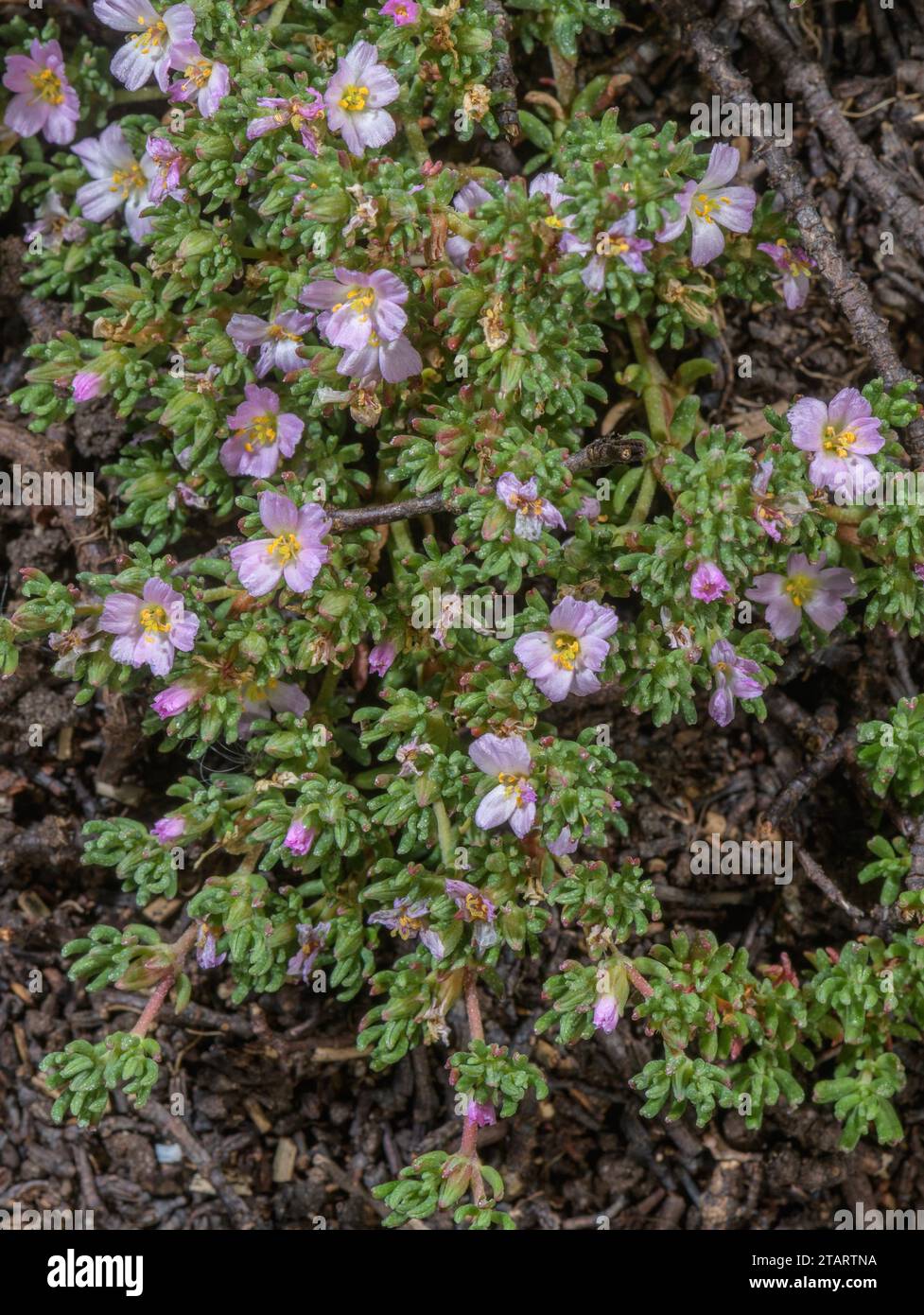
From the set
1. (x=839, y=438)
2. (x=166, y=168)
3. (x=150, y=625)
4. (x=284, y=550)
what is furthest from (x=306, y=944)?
(x=166, y=168)

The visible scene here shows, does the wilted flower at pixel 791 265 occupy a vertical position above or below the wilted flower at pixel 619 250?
above

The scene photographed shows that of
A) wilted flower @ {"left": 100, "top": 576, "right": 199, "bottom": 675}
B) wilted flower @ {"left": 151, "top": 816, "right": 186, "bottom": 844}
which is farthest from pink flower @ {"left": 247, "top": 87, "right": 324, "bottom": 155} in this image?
wilted flower @ {"left": 151, "top": 816, "right": 186, "bottom": 844}

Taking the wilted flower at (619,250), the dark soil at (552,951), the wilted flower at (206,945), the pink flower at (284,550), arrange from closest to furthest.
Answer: the wilted flower at (619,250), the pink flower at (284,550), the wilted flower at (206,945), the dark soil at (552,951)

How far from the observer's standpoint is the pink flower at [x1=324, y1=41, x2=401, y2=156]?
423cm

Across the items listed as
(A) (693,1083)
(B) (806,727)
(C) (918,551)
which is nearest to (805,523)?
(C) (918,551)

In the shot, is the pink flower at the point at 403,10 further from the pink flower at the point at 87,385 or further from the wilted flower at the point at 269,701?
the wilted flower at the point at 269,701

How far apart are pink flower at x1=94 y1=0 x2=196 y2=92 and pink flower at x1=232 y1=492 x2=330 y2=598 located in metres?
1.54

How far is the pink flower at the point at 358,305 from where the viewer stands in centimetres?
412

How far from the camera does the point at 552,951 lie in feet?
16.0

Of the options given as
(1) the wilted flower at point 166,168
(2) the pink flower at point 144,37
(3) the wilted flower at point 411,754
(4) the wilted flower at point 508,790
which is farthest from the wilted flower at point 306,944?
(2) the pink flower at point 144,37

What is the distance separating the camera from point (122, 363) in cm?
465

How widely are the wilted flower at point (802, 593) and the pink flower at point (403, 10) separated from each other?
7.31 feet

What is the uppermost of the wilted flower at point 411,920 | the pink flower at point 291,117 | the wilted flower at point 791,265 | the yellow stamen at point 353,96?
the yellow stamen at point 353,96

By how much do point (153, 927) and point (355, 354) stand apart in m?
2.38
